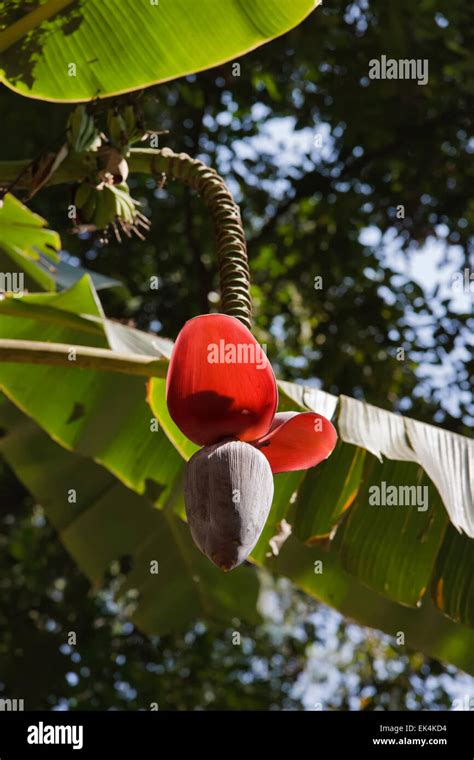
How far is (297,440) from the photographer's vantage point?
2.18ft

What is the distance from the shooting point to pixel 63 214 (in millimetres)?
4254

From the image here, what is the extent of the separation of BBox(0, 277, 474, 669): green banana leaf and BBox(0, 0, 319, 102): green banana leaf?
0.53 meters

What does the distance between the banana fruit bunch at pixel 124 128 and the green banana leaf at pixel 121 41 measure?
0.07 meters

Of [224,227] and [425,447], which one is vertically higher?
[224,227]

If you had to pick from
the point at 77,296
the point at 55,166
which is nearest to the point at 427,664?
the point at 77,296

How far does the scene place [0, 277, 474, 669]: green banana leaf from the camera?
158 centimetres

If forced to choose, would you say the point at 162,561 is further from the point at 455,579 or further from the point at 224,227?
the point at 224,227

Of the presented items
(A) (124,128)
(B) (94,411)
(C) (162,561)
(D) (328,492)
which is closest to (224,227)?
(A) (124,128)

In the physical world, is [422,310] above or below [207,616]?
above

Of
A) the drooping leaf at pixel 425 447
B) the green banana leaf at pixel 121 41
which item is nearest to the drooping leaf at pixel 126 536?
the drooping leaf at pixel 425 447

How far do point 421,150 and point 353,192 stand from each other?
0.39 metres

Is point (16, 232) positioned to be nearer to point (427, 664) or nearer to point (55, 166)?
point (55, 166)

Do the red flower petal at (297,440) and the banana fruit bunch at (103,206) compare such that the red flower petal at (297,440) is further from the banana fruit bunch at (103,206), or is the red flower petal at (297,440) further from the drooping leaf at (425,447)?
the drooping leaf at (425,447)

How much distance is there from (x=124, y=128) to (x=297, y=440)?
68 cm
